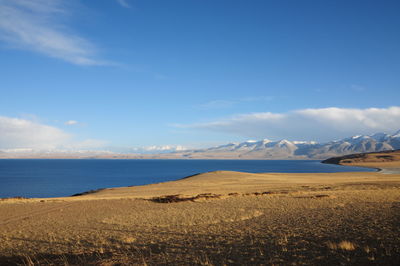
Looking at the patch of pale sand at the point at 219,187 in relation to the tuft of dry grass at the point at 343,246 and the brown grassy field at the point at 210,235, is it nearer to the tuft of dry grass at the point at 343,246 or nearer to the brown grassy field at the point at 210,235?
the brown grassy field at the point at 210,235

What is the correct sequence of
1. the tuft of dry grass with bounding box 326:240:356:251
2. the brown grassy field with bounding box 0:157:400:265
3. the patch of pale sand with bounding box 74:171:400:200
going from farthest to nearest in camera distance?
the patch of pale sand with bounding box 74:171:400:200 < the tuft of dry grass with bounding box 326:240:356:251 < the brown grassy field with bounding box 0:157:400:265

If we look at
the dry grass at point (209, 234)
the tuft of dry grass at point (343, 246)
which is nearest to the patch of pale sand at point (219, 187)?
the dry grass at point (209, 234)

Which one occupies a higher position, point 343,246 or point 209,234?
point 343,246

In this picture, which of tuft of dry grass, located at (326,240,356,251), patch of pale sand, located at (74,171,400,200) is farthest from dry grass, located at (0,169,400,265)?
patch of pale sand, located at (74,171,400,200)

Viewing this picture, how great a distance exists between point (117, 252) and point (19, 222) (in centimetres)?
1195

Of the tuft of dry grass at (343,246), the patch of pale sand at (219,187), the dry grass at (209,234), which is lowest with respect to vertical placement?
the patch of pale sand at (219,187)

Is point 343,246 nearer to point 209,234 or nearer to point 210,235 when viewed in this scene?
point 210,235

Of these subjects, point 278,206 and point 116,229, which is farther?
point 278,206

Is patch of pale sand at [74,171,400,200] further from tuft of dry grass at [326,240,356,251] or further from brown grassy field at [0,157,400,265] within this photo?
tuft of dry grass at [326,240,356,251]

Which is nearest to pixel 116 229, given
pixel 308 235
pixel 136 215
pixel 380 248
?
pixel 136 215

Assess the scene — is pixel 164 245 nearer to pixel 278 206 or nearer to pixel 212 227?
pixel 212 227

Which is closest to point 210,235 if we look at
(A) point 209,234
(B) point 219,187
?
(A) point 209,234

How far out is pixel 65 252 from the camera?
13188mm

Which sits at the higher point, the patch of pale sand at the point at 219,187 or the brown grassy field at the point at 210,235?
the brown grassy field at the point at 210,235
